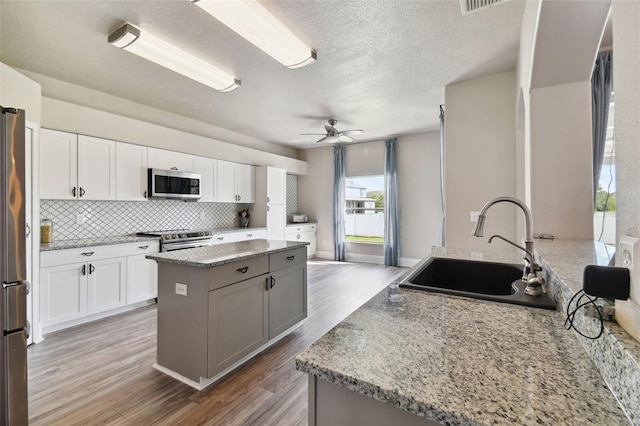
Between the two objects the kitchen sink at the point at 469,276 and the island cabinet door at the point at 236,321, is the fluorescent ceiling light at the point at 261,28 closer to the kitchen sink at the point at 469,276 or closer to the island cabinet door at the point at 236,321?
the island cabinet door at the point at 236,321

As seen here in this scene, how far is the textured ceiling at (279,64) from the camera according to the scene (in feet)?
7.06

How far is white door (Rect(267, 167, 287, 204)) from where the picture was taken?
5719mm

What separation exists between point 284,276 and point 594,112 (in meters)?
3.42

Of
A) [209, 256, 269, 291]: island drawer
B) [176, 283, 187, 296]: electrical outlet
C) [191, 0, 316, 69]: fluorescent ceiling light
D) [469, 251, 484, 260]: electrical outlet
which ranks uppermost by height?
[191, 0, 316, 69]: fluorescent ceiling light

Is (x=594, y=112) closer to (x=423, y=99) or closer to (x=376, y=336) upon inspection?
(x=423, y=99)

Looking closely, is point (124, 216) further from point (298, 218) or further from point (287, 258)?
point (298, 218)

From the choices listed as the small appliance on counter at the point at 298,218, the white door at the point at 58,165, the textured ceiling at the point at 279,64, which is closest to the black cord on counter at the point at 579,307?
the textured ceiling at the point at 279,64

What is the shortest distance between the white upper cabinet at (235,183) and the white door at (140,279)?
5.55 ft

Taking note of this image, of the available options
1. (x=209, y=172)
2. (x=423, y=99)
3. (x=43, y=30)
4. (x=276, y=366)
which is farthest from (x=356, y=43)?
(x=209, y=172)

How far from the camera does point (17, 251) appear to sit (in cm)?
132

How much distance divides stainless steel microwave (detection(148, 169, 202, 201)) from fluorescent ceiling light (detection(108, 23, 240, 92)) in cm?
149

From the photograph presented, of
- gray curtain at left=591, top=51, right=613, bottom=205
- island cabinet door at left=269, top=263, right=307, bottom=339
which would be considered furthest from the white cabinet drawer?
gray curtain at left=591, top=51, right=613, bottom=205

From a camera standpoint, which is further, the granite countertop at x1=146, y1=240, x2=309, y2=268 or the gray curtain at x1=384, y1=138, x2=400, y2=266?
the gray curtain at x1=384, y1=138, x2=400, y2=266

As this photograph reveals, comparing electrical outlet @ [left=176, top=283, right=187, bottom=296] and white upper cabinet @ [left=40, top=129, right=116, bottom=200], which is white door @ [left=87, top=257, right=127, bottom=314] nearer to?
white upper cabinet @ [left=40, top=129, right=116, bottom=200]
